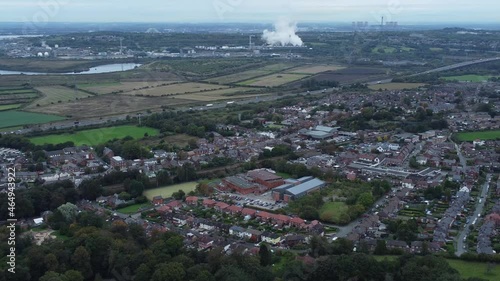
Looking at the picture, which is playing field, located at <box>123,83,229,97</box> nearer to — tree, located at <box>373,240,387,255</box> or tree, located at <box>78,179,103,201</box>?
tree, located at <box>78,179,103,201</box>

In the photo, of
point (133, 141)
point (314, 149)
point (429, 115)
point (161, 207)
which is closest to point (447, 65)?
point (429, 115)

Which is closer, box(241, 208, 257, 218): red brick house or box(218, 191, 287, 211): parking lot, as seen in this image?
box(241, 208, 257, 218): red brick house

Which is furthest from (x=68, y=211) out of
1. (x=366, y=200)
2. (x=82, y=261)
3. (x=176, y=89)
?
(x=176, y=89)

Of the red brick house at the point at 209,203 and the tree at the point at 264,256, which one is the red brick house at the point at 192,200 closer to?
the red brick house at the point at 209,203

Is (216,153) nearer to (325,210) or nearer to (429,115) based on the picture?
(325,210)

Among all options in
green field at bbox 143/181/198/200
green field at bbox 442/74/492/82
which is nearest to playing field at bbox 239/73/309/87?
green field at bbox 442/74/492/82

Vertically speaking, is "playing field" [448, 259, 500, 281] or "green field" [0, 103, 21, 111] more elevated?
"green field" [0, 103, 21, 111]

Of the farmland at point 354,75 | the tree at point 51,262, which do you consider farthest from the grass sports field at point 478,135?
the tree at point 51,262

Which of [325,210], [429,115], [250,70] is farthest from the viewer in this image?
[250,70]
